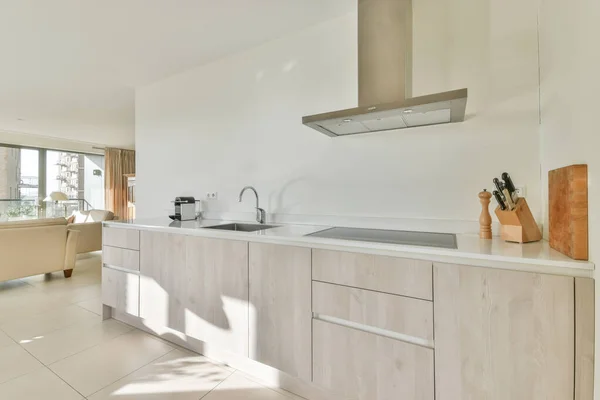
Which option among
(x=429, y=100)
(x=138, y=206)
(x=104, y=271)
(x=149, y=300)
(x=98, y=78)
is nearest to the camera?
(x=429, y=100)

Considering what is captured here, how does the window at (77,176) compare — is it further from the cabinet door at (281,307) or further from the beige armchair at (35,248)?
the cabinet door at (281,307)

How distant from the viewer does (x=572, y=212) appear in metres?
0.99

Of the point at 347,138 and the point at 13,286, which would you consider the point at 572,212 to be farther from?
the point at 13,286

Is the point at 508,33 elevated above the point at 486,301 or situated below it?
above

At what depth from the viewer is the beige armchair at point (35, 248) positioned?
133 inches

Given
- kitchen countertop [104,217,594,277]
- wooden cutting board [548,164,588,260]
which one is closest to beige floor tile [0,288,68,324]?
kitchen countertop [104,217,594,277]

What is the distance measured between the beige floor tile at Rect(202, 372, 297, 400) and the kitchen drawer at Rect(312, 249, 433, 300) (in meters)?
0.77

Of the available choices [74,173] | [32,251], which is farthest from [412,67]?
[74,173]

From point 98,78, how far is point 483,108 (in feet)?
12.1

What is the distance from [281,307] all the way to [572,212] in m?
1.32

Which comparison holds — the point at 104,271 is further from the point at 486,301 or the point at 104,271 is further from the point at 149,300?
the point at 486,301

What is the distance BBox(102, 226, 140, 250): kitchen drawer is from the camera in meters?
2.29

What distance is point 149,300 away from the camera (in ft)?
7.16

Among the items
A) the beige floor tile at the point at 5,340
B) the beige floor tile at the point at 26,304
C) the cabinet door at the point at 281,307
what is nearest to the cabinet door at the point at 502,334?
the cabinet door at the point at 281,307
